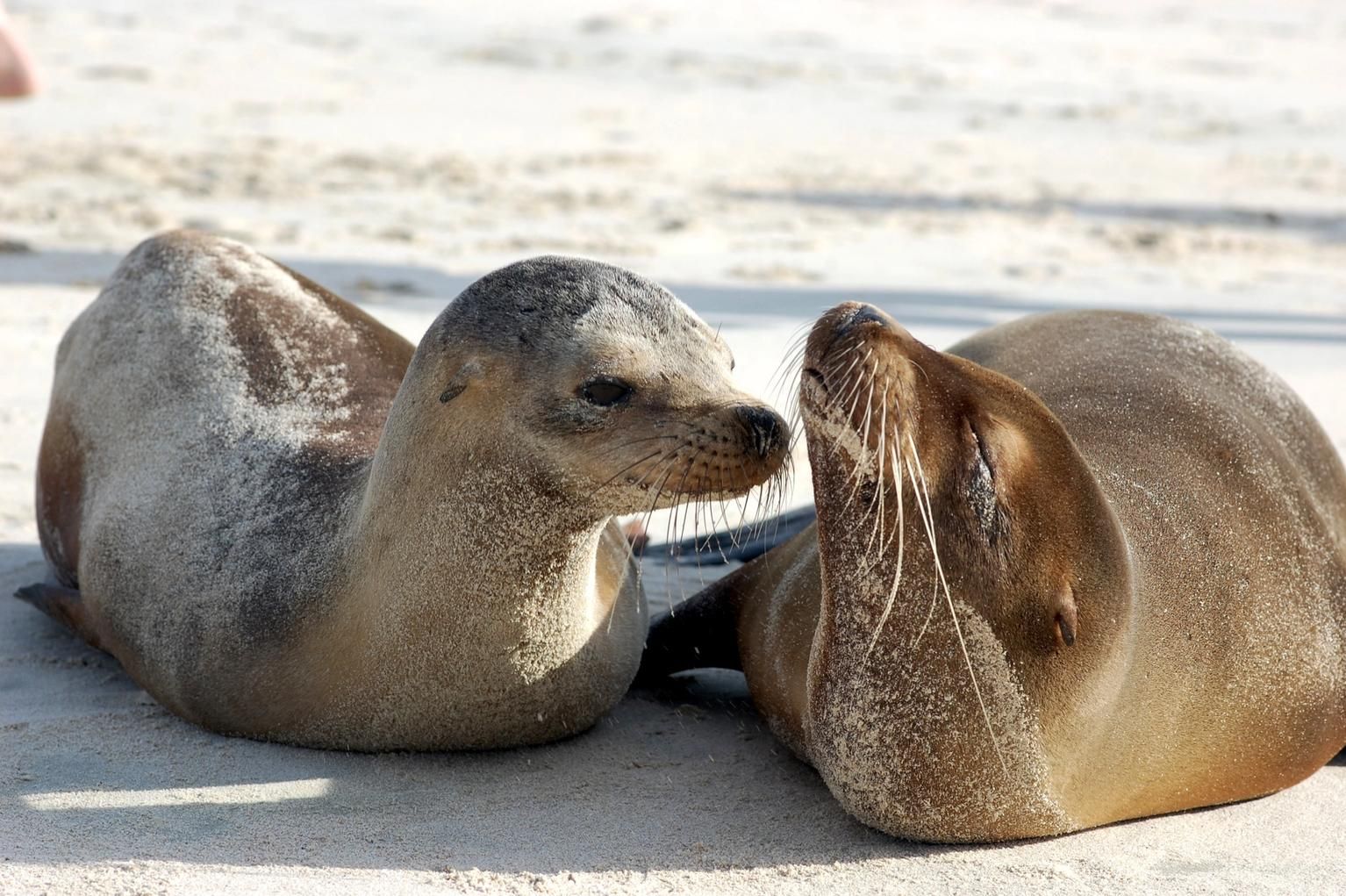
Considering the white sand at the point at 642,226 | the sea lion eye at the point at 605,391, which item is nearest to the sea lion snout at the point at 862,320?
the sea lion eye at the point at 605,391

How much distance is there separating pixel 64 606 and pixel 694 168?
27.2 ft

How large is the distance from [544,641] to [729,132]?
10.6 m

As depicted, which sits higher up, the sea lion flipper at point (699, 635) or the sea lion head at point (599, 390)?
the sea lion head at point (599, 390)

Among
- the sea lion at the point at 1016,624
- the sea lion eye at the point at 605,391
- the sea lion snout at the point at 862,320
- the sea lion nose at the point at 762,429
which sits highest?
the sea lion snout at the point at 862,320

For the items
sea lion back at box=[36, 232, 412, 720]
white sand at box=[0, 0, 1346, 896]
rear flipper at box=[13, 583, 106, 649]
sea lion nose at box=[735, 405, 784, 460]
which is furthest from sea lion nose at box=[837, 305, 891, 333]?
rear flipper at box=[13, 583, 106, 649]

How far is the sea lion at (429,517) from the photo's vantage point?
11.0ft

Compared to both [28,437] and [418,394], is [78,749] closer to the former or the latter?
[418,394]

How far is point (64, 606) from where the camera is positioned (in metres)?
4.15

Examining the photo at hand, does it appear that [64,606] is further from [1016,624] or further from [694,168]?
[694,168]

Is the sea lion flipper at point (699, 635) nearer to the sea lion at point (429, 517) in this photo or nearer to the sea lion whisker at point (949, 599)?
the sea lion at point (429, 517)

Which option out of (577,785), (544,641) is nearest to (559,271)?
(544,641)

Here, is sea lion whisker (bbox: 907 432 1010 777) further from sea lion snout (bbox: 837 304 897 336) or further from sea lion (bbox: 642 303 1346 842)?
sea lion snout (bbox: 837 304 897 336)

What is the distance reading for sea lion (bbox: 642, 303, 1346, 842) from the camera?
304 cm

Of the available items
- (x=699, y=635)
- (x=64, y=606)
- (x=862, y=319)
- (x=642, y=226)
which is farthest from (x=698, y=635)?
(x=642, y=226)
